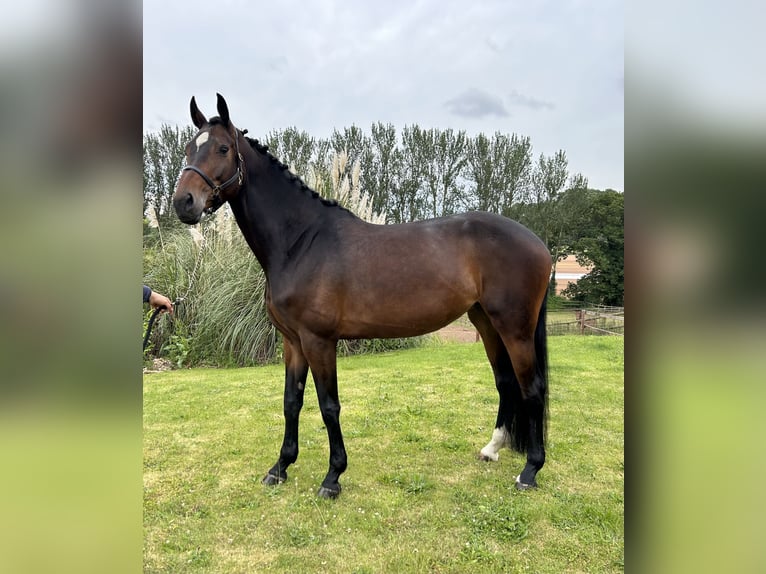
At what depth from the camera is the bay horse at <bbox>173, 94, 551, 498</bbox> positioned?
2.80 meters

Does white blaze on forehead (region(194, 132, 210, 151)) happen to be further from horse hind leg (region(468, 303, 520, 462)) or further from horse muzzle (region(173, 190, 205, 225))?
horse hind leg (region(468, 303, 520, 462))

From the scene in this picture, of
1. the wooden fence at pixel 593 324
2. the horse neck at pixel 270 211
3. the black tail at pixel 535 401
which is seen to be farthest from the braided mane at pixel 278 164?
the wooden fence at pixel 593 324

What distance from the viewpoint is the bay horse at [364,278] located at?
2.80 metres

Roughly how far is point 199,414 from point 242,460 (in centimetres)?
131

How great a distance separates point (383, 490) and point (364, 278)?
1413 millimetres

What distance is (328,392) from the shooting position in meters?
2.84

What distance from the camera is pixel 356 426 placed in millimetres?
3990
